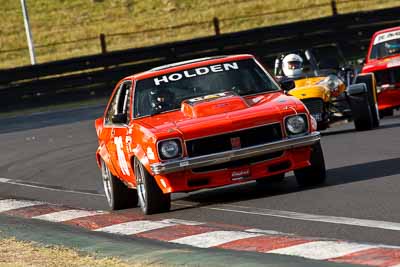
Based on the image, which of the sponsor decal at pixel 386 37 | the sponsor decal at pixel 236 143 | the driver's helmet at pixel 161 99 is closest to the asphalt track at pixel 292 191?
the sponsor decal at pixel 236 143

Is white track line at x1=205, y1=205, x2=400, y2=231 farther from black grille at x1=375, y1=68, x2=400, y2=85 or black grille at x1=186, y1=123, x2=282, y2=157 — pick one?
black grille at x1=375, y1=68, x2=400, y2=85

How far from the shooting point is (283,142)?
1070 centimetres

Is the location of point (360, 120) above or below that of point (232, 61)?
below

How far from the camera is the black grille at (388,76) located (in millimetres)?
19094

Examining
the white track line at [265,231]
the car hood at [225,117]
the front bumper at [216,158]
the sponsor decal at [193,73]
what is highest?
the sponsor decal at [193,73]

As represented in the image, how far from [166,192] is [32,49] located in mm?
29042

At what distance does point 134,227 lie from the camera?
1006 centimetres

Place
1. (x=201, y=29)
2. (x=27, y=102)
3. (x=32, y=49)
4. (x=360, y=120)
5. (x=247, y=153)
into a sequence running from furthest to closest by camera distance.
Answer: (x=201, y=29)
(x=32, y=49)
(x=27, y=102)
(x=360, y=120)
(x=247, y=153)

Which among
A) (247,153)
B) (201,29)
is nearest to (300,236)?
(247,153)

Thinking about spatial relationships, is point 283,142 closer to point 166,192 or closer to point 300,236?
point 166,192

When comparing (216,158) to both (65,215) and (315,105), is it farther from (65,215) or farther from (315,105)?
(315,105)

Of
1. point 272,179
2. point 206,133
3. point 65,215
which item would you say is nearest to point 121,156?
point 65,215

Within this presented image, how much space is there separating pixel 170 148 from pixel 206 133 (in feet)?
1.12

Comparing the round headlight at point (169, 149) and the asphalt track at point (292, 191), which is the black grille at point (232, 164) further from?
the asphalt track at point (292, 191)
